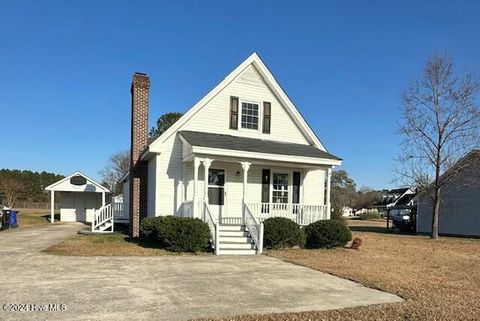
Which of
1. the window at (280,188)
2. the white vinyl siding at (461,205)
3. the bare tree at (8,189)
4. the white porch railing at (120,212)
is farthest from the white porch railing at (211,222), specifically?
the bare tree at (8,189)

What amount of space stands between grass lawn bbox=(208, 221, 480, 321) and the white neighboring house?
315 cm

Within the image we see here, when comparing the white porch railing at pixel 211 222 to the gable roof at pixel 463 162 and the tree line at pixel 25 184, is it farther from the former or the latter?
the tree line at pixel 25 184

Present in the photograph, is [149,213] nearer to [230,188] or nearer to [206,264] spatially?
[230,188]

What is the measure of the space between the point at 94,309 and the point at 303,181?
14501mm

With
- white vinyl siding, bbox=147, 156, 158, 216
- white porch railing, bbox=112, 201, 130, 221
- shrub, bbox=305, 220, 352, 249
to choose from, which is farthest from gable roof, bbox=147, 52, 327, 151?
white porch railing, bbox=112, 201, 130, 221

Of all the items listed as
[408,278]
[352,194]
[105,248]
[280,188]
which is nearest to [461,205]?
[280,188]

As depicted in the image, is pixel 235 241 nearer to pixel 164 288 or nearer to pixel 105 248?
pixel 105 248

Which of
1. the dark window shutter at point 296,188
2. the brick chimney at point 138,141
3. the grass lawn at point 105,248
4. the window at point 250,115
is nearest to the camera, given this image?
the grass lawn at point 105,248

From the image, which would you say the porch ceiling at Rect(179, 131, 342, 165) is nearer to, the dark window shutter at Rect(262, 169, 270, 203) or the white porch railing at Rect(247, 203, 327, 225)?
the dark window shutter at Rect(262, 169, 270, 203)

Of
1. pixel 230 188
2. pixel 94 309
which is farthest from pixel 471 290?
pixel 230 188

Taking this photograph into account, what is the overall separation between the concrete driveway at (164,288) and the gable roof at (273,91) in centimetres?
731

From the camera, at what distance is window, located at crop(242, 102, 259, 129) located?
66.7 feet

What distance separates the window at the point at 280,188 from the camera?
2022cm

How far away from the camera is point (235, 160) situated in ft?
58.0
